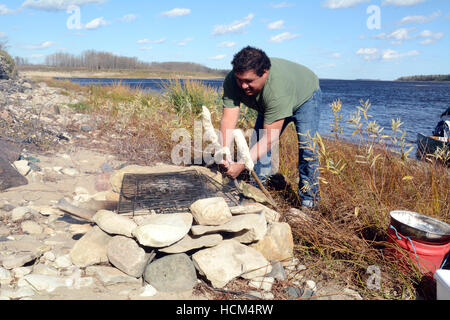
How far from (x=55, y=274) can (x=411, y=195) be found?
3.29 metres

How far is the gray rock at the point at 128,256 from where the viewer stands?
7.76 feet

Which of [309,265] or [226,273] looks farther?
[309,265]

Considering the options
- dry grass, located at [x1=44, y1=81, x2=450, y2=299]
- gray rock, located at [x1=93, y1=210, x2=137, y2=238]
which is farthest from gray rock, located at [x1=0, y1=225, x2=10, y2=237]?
dry grass, located at [x1=44, y1=81, x2=450, y2=299]

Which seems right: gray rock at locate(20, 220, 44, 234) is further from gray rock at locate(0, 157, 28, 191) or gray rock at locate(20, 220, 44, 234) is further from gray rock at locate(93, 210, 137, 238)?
gray rock at locate(0, 157, 28, 191)

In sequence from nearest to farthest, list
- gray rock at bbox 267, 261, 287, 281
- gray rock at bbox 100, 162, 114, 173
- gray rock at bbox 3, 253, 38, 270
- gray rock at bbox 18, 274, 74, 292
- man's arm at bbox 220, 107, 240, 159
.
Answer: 1. gray rock at bbox 18, 274, 74, 292
2. gray rock at bbox 3, 253, 38, 270
3. gray rock at bbox 267, 261, 287, 281
4. man's arm at bbox 220, 107, 240, 159
5. gray rock at bbox 100, 162, 114, 173

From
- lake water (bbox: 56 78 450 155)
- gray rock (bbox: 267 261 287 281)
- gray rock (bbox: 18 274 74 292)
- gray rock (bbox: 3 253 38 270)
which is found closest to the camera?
gray rock (bbox: 18 274 74 292)

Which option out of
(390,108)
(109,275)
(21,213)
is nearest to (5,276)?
(109,275)

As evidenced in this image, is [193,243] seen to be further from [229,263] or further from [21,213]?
[21,213]

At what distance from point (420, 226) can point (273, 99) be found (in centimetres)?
166

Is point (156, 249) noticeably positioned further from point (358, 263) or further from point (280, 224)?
point (358, 263)

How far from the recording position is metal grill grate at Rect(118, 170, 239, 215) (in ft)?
9.93

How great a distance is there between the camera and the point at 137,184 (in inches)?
139

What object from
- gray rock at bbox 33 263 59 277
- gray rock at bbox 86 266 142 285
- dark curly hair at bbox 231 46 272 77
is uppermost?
dark curly hair at bbox 231 46 272 77
